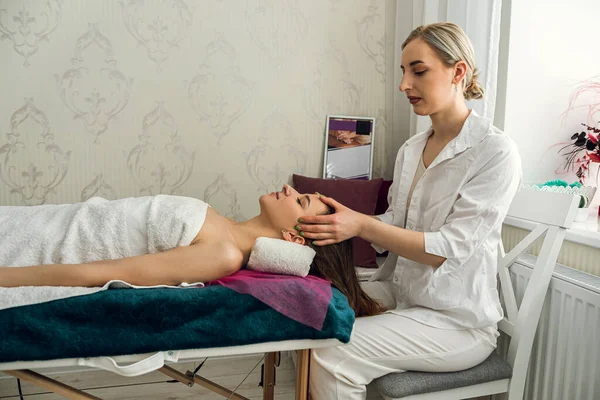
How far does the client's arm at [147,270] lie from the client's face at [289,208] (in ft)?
0.74

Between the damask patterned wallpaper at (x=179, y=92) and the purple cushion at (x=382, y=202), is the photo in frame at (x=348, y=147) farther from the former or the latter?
the purple cushion at (x=382, y=202)

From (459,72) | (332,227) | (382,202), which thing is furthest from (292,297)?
(382,202)

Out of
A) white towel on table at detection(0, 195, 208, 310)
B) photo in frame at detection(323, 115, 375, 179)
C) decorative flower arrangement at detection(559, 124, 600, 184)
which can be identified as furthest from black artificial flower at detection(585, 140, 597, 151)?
white towel on table at detection(0, 195, 208, 310)

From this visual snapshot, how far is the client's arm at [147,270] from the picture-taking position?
3.98 ft

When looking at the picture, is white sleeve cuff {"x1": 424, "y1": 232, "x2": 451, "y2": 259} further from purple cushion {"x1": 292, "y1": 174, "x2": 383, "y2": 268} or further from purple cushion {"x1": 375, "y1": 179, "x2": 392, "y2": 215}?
purple cushion {"x1": 375, "y1": 179, "x2": 392, "y2": 215}

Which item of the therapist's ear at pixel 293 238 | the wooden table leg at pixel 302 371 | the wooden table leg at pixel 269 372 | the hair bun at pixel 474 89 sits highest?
the hair bun at pixel 474 89

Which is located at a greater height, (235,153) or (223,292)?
(235,153)

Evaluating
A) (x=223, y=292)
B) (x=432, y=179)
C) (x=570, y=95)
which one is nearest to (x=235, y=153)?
(x=432, y=179)

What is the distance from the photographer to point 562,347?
1.53 m

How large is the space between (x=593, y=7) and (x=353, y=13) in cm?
115

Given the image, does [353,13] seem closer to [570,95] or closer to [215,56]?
[215,56]

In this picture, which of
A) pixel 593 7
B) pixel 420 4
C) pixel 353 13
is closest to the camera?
pixel 593 7

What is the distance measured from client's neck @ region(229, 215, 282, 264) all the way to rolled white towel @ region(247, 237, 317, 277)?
0.47ft

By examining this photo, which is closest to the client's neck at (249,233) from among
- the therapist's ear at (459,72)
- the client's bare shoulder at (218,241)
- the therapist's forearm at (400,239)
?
the client's bare shoulder at (218,241)
